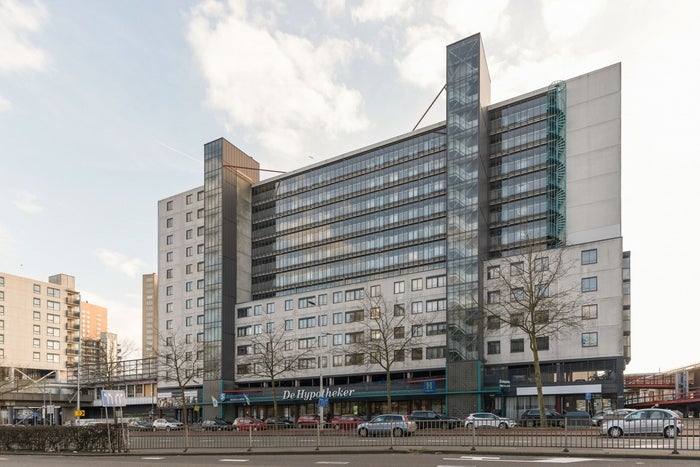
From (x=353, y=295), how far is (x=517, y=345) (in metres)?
25.1

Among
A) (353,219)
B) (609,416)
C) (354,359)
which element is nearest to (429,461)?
(609,416)

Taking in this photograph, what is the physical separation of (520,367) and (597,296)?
1231 cm

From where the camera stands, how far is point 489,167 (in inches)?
3155

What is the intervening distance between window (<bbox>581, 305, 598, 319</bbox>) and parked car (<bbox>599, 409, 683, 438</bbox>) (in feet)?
125

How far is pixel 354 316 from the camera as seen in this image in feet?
282

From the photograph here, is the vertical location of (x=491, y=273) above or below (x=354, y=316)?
above

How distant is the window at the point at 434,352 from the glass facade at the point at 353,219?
1123 cm

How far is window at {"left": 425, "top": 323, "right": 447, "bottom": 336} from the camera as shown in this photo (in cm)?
7675

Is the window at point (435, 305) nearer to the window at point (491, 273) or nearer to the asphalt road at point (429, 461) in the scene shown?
the window at point (491, 273)

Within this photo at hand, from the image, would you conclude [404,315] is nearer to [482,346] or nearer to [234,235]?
[482,346]

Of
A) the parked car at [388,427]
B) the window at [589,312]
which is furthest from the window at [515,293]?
the parked car at [388,427]

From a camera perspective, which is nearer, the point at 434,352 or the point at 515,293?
the point at 515,293

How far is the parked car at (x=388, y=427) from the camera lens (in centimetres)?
2852

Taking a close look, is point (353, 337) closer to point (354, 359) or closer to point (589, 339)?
point (354, 359)
